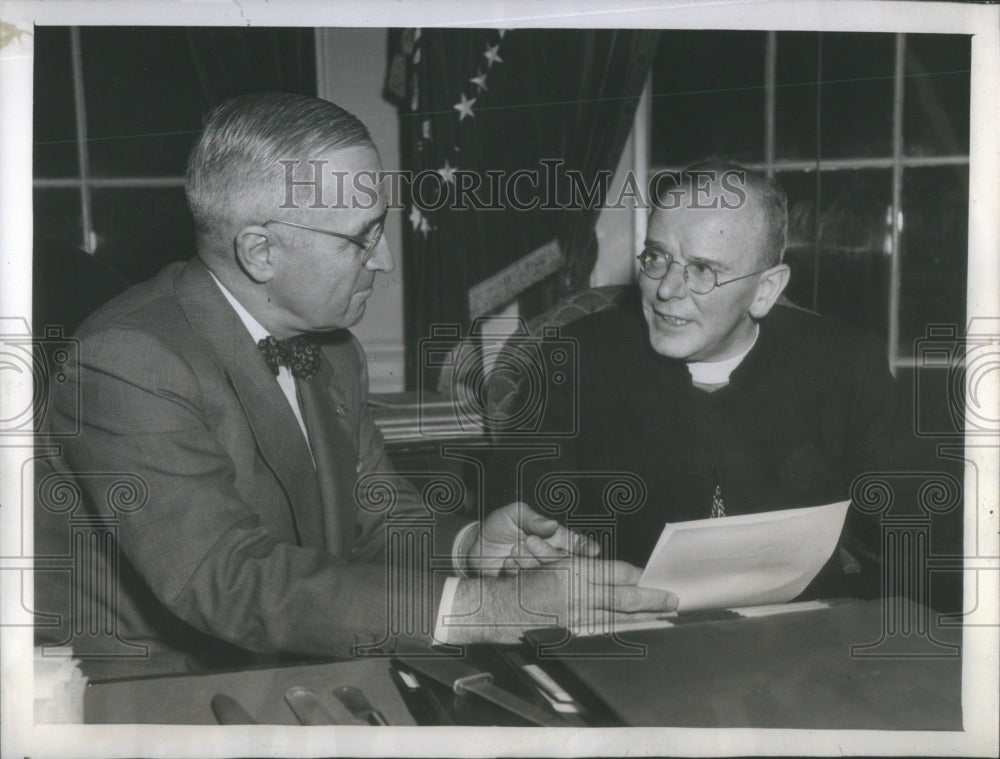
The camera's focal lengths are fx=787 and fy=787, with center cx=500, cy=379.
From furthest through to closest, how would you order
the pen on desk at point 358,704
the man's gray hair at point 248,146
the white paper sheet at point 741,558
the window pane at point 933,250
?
the window pane at point 933,250 < the man's gray hair at point 248,146 < the white paper sheet at point 741,558 < the pen on desk at point 358,704

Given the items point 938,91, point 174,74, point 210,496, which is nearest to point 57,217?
point 174,74

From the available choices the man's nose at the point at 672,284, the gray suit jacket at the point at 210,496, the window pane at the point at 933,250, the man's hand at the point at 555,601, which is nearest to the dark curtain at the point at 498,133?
the man's nose at the point at 672,284

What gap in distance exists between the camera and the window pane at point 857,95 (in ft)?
4.36

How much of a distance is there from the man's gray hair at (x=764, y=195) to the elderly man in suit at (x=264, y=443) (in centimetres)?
55

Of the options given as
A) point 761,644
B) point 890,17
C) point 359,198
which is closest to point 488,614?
point 761,644

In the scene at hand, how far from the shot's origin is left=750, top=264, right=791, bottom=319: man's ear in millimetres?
1402

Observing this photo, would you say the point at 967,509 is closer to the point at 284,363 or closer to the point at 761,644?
the point at 761,644

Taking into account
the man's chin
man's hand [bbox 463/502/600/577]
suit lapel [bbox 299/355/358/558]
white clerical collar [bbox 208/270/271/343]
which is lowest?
man's hand [bbox 463/502/600/577]

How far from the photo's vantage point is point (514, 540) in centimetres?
130

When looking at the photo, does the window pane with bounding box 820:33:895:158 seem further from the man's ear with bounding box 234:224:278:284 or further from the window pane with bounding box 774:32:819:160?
the man's ear with bounding box 234:224:278:284

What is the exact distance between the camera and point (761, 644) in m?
1.07

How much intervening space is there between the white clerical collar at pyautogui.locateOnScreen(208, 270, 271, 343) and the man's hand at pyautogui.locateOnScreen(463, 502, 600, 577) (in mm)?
482

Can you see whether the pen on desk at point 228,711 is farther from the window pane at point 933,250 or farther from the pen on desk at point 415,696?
the window pane at point 933,250

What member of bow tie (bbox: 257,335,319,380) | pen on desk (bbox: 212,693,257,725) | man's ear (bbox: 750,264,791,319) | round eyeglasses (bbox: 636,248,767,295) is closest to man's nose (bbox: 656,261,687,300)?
round eyeglasses (bbox: 636,248,767,295)
